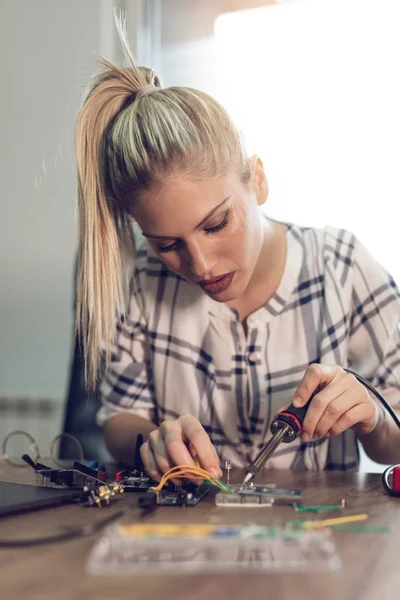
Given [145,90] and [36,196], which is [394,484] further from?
[36,196]

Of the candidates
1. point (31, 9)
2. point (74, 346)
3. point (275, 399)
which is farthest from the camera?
point (31, 9)

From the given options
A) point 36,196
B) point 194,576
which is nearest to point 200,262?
point 194,576

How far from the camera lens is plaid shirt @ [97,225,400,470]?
124cm

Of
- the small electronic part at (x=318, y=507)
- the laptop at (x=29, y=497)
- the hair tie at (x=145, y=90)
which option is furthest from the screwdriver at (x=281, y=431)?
the hair tie at (x=145, y=90)

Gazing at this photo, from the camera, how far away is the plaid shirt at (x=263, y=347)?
1238 millimetres

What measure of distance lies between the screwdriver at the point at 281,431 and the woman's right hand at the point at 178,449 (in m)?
0.05

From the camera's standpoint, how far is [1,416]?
8.35 ft

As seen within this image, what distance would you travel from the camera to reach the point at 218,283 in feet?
3.57

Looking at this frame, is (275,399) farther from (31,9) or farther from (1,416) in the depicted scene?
(31,9)

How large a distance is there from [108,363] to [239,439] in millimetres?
289

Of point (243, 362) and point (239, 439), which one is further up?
point (243, 362)


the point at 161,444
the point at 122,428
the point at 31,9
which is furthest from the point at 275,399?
the point at 31,9

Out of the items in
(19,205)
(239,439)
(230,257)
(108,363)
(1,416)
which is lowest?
(1,416)

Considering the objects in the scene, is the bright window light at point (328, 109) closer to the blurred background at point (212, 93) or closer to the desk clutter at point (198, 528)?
the blurred background at point (212, 93)
